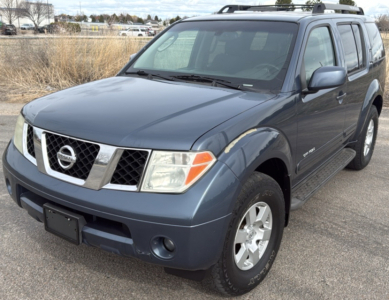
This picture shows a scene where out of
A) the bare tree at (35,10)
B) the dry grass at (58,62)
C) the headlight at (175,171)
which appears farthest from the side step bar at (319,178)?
the bare tree at (35,10)

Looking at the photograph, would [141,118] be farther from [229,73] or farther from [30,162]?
[229,73]

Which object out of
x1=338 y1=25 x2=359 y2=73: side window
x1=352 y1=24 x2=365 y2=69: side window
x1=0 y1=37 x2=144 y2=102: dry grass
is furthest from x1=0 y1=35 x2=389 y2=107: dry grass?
x1=338 y1=25 x2=359 y2=73: side window

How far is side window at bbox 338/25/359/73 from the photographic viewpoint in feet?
13.3

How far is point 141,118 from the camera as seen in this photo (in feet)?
8.02

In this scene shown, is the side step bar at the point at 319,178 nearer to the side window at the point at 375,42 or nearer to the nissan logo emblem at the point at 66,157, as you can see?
the side window at the point at 375,42

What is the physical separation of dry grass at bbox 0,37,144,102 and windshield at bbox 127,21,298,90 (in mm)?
6268

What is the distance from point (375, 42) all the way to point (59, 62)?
23.7ft

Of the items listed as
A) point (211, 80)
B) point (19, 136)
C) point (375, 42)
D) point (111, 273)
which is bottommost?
point (111, 273)

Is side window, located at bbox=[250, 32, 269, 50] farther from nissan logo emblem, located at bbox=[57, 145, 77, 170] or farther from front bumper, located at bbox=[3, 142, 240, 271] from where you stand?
nissan logo emblem, located at bbox=[57, 145, 77, 170]

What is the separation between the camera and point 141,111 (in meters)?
2.56

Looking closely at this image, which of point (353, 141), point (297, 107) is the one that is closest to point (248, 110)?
point (297, 107)

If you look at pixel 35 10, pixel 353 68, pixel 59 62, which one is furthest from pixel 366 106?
pixel 35 10

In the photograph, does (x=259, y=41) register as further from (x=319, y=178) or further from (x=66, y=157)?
(x=66, y=157)

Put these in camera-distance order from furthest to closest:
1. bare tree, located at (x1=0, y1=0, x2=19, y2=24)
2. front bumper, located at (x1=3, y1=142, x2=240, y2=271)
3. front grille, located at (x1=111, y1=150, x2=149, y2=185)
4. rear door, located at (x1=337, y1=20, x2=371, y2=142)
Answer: bare tree, located at (x1=0, y1=0, x2=19, y2=24)
rear door, located at (x1=337, y1=20, x2=371, y2=142)
front grille, located at (x1=111, y1=150, x2=149, y2=185)
front bumper, located at (x1=3, y1=142, x2=240, y2=271)
